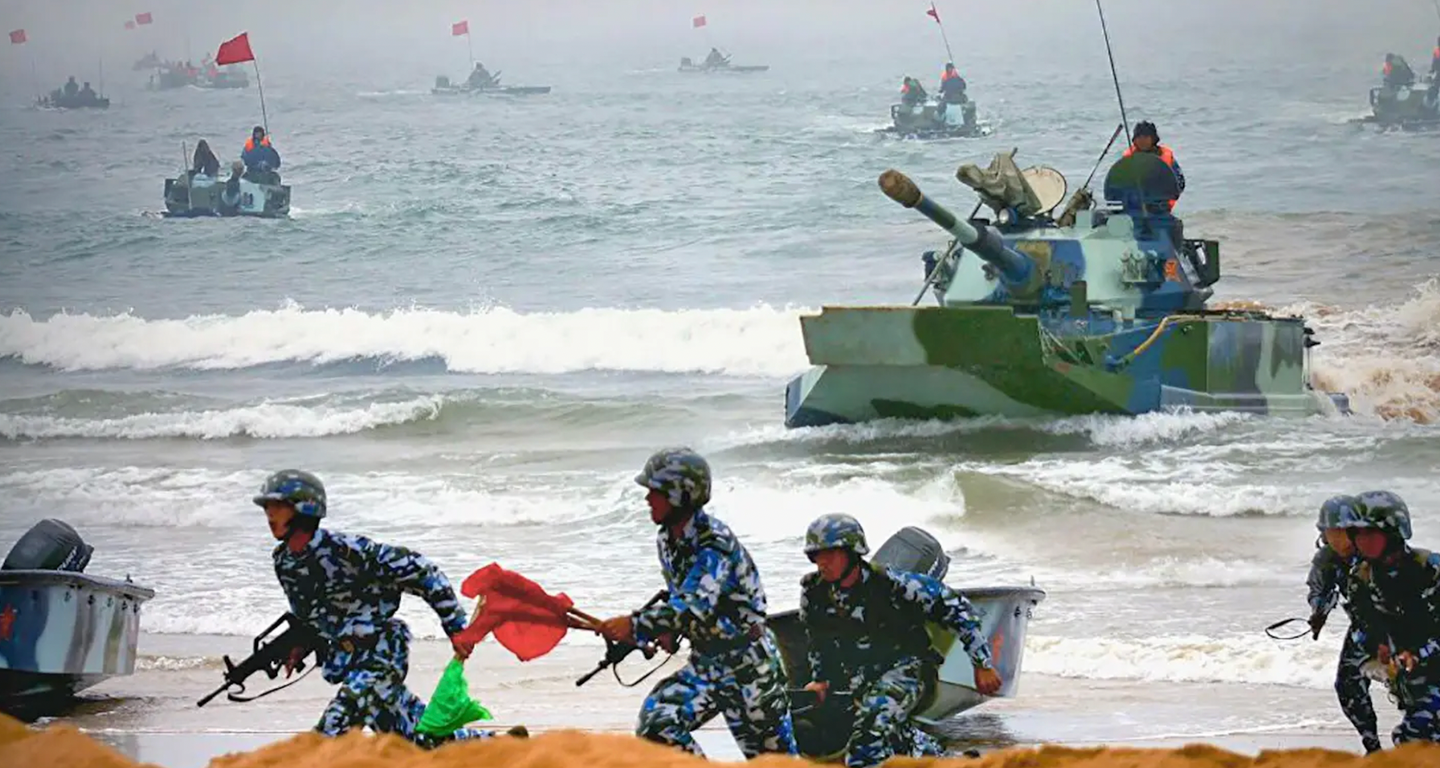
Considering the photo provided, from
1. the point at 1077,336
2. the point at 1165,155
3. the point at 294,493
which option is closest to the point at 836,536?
the point at 294,493

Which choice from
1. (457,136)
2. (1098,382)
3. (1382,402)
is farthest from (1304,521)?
(457,136)

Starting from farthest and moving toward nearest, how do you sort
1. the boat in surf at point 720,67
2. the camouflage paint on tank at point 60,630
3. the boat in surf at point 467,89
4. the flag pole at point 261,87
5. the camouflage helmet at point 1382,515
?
1. the boat in surf at point 720,67
2. the boat in surf at point 467,89
3. the flag pole at point 261,87
4. the camouflage paint on tank at point 60,630
5. the camouflage helmet at point 1382,515

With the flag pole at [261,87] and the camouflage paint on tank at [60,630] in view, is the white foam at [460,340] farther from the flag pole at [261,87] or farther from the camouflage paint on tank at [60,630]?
the camouflage paint on tank at [60,630]

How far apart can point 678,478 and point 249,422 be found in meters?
9.37

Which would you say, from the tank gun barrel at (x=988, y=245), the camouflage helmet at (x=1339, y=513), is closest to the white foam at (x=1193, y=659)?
the camouflage helmet at (x=1339, y=513)

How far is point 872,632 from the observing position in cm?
568

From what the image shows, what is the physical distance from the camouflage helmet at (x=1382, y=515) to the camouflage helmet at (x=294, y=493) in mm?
2448

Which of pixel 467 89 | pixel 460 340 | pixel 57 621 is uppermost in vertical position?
pixel 467 89

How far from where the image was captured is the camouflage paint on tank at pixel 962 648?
6094 mm

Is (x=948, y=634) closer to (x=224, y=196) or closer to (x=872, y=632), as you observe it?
(x=872, y=632)

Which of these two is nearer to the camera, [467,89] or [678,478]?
[678,478]

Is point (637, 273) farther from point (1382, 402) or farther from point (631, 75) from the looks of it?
point (1382, 402)

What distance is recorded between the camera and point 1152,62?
1398 cm

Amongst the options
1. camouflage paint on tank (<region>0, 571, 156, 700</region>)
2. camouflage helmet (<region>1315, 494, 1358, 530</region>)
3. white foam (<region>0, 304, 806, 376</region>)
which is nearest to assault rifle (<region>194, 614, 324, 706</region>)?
camouflage paint on tank (<region>0, 571, 156, 700</region>)
